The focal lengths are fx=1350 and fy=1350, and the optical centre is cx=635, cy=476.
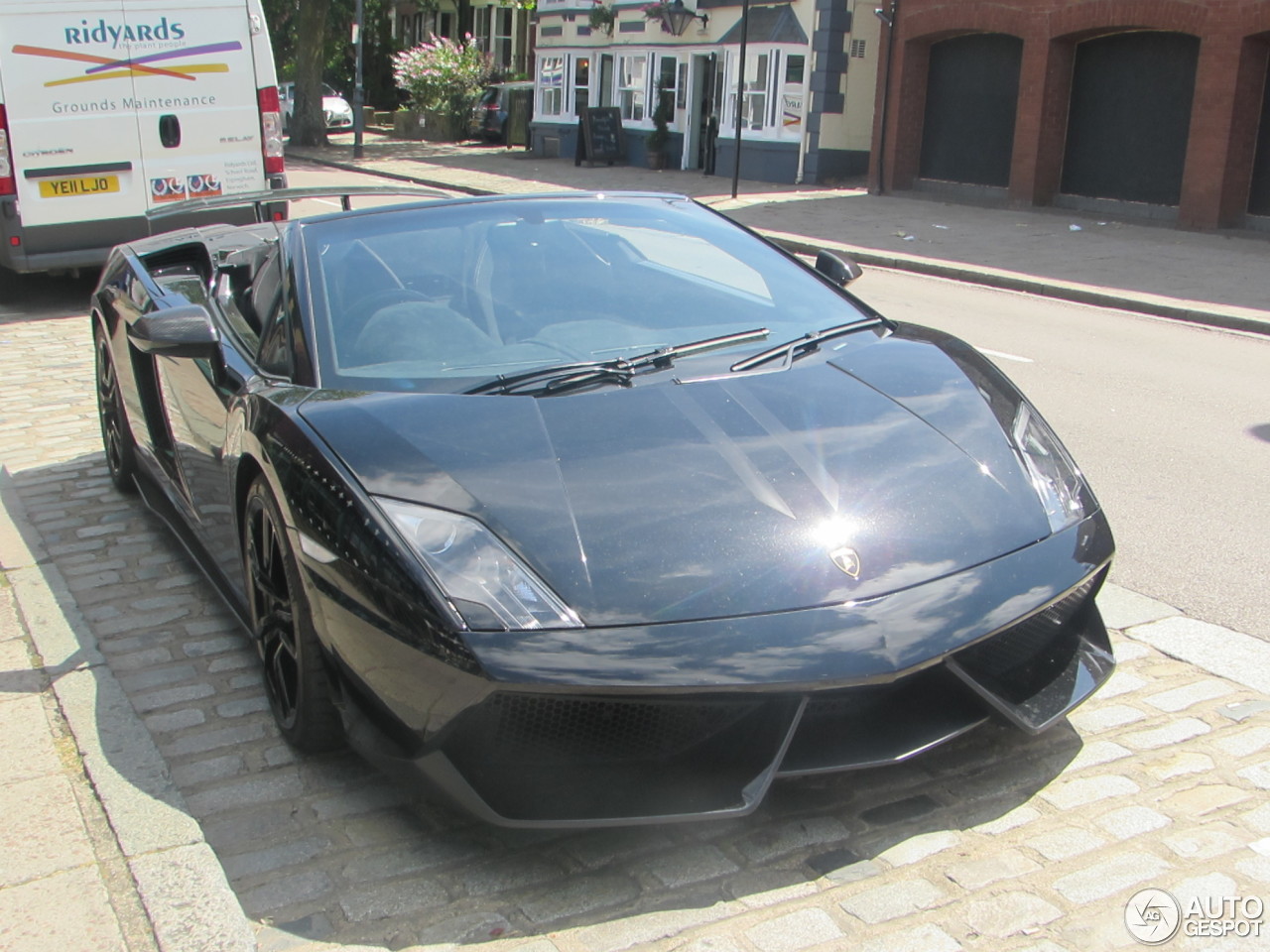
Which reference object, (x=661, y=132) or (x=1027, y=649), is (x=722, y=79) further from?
(x=1027, y=649)

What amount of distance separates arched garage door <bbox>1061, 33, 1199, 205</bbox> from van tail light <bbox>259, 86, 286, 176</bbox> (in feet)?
44.2

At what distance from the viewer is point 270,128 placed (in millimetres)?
11383

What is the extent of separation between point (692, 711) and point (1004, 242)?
1577cm

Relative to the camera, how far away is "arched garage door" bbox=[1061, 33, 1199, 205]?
64.5 ft

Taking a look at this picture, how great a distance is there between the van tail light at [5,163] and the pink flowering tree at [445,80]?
2906 centimetres

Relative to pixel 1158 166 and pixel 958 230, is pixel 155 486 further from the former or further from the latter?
pixel 1158 166

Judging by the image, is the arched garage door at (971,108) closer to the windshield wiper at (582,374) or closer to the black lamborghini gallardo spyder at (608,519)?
the black lamborghini gallardo spyder at (608,519)

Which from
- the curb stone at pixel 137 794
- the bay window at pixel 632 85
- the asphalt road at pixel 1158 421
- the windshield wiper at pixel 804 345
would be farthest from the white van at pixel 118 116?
the bay window at pixel 632 85

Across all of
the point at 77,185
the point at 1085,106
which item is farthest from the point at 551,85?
the point at 77,185

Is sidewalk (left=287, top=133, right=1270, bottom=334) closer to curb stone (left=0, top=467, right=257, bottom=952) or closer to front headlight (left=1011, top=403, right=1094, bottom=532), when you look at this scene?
front headlight (left=1011, top=403, right=1094, bottom=532)

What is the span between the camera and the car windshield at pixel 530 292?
3.75 m

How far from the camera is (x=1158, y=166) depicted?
65.6 feet

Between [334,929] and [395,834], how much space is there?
15.4 inches

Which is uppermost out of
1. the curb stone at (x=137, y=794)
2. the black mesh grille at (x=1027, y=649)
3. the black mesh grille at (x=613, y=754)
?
the black mesh grille at (x=1027, y=649)
